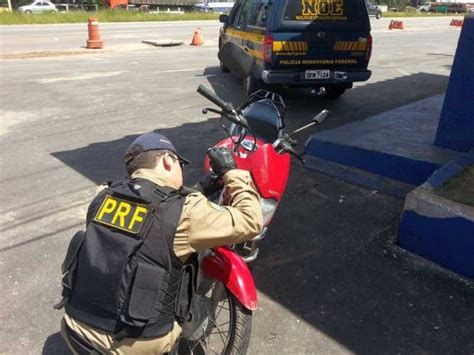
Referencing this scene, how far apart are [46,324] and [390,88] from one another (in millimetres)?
9354

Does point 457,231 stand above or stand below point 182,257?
below

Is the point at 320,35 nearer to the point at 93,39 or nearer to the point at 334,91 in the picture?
the point at 334,91

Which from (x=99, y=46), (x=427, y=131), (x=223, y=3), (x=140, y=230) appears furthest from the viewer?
(x=223, y=3)

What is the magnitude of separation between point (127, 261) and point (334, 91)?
7907 millimetres

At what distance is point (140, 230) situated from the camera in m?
1.79

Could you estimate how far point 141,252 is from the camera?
1.81 meters

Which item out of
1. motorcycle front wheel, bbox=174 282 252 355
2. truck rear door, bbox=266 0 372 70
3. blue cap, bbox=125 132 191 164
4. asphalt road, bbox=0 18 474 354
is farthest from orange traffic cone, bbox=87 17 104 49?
blue cap, bbox=125 132 191 164

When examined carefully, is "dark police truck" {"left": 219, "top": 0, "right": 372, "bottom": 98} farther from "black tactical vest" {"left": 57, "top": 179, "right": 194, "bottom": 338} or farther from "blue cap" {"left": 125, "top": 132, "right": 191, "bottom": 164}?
"black tactical vest" {"left": 57, "top": 179, "right": 194, "bottom": 338}

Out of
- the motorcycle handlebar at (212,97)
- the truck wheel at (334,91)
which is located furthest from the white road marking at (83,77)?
the motorcycle handlebar at (212,97)

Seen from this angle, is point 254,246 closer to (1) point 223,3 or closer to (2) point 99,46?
(2) point 99,46

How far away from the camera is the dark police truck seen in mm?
7609

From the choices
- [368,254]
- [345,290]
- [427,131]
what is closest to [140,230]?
[345,290]

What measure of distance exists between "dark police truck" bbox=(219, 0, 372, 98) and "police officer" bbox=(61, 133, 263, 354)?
5931 mm

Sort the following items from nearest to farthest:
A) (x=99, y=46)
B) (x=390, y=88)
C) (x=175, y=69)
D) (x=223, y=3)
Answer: (x=390, y=88) < (x=175, y=69) < (x=99, y=46) < (x=223, y=3)
